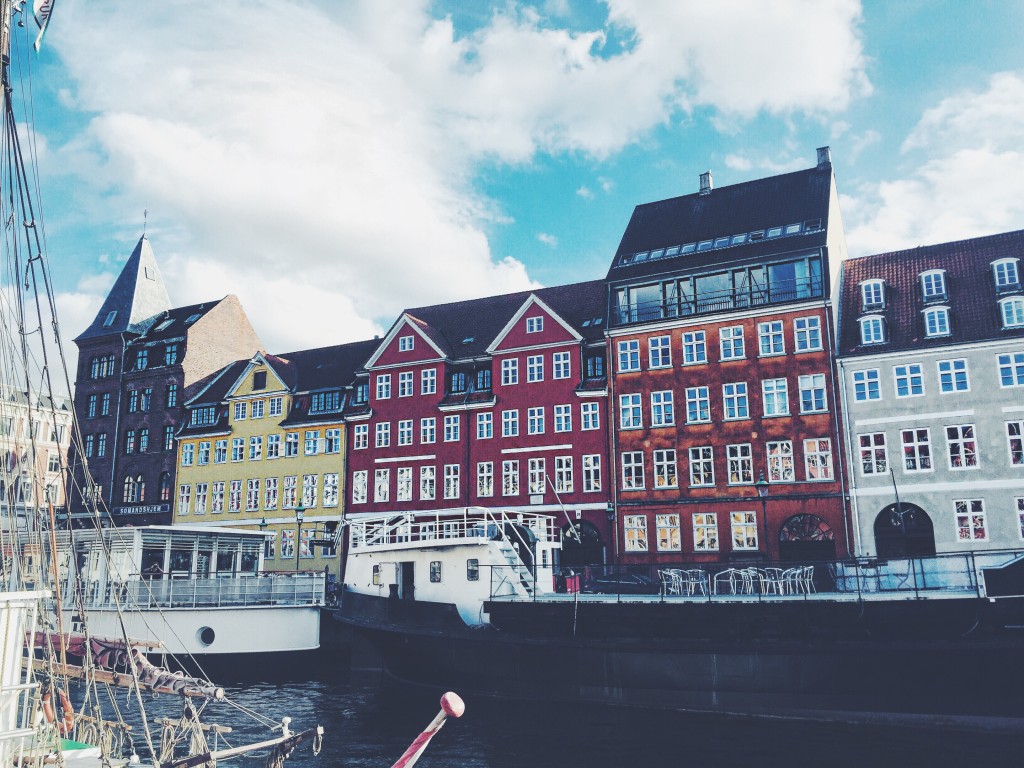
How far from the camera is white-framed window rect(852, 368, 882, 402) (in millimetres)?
37281

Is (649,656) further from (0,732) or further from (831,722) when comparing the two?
(0,732)

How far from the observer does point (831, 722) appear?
24.6 m

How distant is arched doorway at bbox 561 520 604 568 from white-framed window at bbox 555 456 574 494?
1756 mm

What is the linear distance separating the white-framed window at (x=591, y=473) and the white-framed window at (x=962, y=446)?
602 inches

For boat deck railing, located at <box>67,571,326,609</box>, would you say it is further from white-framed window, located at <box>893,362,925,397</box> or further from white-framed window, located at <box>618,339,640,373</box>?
white-framed window, located at <box>893,362,925,397</box>

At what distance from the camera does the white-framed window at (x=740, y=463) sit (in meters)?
38.8

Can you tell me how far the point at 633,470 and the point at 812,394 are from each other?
881cm

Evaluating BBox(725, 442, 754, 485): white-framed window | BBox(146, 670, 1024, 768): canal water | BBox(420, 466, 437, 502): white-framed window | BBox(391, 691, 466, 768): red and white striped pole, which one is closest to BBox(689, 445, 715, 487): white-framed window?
BBox(725, 442, 754, 485): white-framed window

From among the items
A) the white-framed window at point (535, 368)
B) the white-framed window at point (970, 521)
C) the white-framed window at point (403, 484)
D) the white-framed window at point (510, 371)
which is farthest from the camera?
the white-framed window at point (403, 484)

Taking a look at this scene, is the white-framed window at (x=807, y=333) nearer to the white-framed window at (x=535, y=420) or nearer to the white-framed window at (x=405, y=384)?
the white-framed window at (x=535, y=420)

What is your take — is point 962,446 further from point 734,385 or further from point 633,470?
point 633,470

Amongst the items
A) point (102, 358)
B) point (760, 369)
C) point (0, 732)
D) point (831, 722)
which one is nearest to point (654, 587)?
point (831, 722)

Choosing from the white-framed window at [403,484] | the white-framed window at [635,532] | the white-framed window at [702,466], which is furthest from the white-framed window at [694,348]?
the white-framed window at [403,484]

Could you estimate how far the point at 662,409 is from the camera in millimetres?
41406
